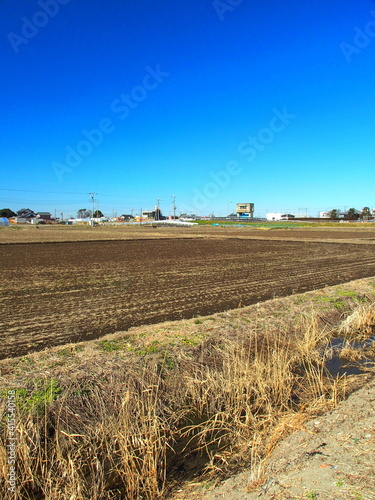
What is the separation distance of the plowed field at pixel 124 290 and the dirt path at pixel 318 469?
4.34 m

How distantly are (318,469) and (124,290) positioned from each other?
8981 mm

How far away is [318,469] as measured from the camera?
11.4ft

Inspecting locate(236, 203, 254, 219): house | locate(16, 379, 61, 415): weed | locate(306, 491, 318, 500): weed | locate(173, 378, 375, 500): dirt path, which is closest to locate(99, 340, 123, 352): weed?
locate(16, 379, 61, 415): weed

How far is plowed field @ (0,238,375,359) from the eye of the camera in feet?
25.3

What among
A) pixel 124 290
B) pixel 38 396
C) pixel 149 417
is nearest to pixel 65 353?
pixel 38 396

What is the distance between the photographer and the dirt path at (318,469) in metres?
3.16

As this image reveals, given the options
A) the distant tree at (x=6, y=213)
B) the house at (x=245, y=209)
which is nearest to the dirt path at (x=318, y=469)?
the house at (x=245, y=209)

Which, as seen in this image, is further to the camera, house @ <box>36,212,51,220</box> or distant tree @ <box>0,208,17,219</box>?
house @ <box>36,212,51,220</box>

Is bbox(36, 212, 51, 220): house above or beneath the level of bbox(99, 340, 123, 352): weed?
above

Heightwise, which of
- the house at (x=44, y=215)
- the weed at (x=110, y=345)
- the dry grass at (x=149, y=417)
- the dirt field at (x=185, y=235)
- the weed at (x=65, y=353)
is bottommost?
the dry grass at (x=149, y=417)

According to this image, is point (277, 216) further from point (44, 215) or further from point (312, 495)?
point (312, 495)

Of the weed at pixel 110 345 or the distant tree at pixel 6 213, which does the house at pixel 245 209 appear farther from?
the weed at pixel 110 345

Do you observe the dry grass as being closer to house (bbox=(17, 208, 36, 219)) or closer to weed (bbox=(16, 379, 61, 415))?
weed (bbox=(16, 379, 61, 415))

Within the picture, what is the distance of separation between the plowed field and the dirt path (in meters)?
4.34
